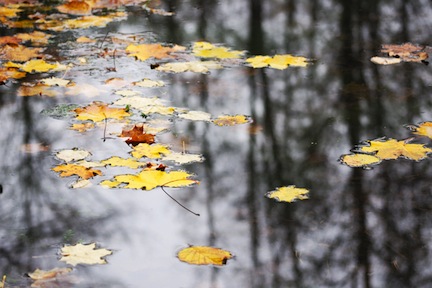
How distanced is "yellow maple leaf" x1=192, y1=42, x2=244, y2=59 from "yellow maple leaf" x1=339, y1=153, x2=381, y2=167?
166 centimetres

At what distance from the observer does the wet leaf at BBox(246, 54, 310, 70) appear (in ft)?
15.5

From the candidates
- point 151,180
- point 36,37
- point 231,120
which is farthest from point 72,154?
point 36,37

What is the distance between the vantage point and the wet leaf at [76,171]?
3.30 m

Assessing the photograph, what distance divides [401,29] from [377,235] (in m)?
3.06

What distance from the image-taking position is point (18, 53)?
16.3 feet

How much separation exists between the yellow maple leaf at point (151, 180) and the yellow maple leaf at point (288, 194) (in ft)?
1.17

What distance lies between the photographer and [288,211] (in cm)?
299

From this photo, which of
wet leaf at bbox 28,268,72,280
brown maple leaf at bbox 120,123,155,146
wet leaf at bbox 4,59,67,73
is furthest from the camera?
wet leaf at bbox 4,59,67,73

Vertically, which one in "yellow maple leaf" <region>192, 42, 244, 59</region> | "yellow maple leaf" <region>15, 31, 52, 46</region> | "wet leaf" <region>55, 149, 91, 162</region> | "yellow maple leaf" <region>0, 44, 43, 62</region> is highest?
"yellow maple leaf" <region>15, 31, 52, 46</region>

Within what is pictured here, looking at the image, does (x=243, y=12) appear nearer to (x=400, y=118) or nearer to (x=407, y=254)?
(x=400, y=118)

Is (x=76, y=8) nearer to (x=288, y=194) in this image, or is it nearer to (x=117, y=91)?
(x=117, y=91)

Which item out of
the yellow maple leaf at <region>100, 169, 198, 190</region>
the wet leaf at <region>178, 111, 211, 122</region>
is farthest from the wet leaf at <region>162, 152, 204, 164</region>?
the wet leaf at <region>178, 111, 211, 122</region>

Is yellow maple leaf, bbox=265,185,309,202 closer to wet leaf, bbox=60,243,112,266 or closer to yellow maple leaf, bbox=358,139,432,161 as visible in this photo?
yellow maple leaf, bbox=358,139,432,161

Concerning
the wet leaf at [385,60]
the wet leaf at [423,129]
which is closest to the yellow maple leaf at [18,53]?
the wet leaf at [385,60]
